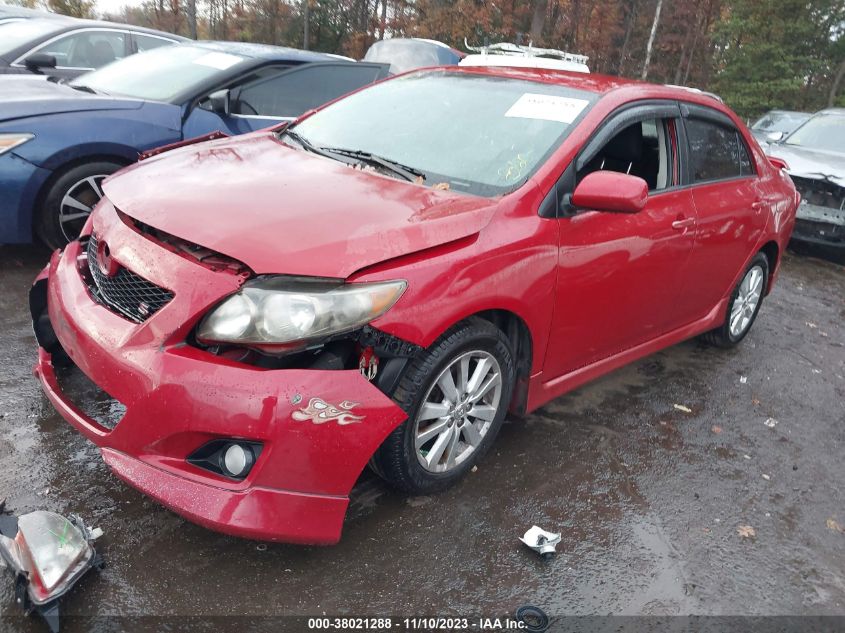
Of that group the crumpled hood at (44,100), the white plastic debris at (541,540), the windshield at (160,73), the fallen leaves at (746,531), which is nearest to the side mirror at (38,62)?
the windshield at (160,73)

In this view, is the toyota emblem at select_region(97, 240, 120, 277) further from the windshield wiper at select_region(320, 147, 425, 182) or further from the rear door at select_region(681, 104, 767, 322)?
the rear door at select_region(681, 104, 767, 322)

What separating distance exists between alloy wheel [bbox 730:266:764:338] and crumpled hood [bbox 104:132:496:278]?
2.73 meters

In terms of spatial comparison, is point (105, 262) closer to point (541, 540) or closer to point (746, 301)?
point (541, 540)

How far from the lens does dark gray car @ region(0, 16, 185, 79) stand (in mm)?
6473

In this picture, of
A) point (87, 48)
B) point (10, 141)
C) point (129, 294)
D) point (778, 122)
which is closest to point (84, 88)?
point (10, 141)

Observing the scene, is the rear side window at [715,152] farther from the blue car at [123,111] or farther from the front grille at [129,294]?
the blue car at [123,111]

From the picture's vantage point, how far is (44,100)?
410 cm

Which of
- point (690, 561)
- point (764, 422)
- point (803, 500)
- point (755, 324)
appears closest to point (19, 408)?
point (690, 561)

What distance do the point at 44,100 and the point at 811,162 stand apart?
26.0ft

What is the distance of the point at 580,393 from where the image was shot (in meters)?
3.81

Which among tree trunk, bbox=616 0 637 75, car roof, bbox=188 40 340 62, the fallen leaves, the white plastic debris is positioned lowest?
the fallen leaves

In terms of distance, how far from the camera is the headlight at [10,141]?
12.7 feet

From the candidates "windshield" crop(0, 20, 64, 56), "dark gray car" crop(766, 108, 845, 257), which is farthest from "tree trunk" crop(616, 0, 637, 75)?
"windshield" crop(0, 20, 64, 56)

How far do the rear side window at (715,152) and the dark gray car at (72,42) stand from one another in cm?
540
